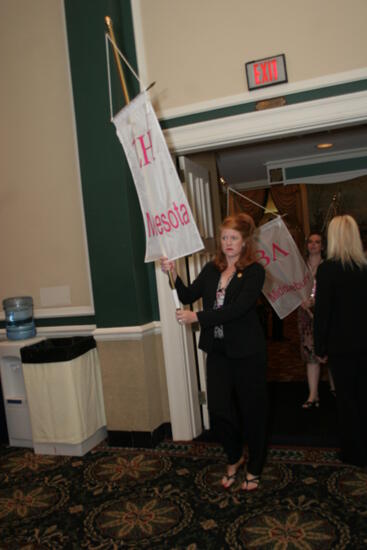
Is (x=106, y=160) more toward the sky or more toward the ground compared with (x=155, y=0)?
more toward the ground

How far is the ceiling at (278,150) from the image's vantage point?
278 inches

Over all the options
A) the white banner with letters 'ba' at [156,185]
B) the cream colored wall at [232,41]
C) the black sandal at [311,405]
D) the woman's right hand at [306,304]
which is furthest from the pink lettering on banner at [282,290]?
the cream colored wall at [232,41]

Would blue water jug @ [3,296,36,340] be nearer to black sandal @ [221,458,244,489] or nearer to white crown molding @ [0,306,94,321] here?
white crown molding @ [0,306,94,321]

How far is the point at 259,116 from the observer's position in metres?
3.29

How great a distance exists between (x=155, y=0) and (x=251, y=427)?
10.1ft

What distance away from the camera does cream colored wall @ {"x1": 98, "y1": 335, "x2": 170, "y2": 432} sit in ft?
11.8

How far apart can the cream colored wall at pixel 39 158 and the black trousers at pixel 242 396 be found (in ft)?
5.12

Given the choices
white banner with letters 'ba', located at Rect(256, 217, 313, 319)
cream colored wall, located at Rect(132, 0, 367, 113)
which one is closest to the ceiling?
white banner with letters 'ba', located at Rect(256, 217, 313, 319)

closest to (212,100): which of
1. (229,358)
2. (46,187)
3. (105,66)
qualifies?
(105,66)

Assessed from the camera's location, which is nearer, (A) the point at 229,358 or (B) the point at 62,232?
(A) the point at 229,358

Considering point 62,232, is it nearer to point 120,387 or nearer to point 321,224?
point 120,387

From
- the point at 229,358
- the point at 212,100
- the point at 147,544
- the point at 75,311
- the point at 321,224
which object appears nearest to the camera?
the point at 147,544

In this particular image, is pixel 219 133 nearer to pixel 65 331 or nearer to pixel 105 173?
pixel 105 173

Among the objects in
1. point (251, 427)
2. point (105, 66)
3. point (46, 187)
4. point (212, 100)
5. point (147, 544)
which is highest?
point (105, 66)
